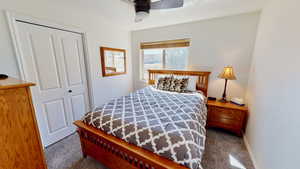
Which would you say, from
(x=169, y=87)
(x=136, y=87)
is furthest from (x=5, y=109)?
(x=136, y=87)

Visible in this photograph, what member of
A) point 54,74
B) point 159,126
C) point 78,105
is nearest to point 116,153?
point 159,126

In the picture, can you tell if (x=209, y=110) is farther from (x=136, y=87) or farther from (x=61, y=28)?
(x=61, y=28)

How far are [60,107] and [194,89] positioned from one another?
2682mm

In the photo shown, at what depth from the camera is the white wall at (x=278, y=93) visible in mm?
1017

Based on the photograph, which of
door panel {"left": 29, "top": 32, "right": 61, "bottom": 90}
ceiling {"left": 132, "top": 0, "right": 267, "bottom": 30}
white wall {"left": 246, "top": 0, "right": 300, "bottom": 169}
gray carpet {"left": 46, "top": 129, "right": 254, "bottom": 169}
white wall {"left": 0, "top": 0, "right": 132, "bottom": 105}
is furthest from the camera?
ceiling {"left": 132, "top": 0, "right": 267, "bottom": 30}

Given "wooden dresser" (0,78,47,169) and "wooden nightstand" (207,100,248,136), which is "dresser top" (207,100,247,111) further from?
"wooden dresser" (0,78,47,169)

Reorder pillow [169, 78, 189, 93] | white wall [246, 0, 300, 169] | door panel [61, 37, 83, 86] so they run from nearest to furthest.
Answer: white wall [246, 0, 300, 169], door panel [61, 37, 83, 86], pillow [169, 78, 189, 93]

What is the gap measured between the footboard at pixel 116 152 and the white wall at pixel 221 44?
2248 mm

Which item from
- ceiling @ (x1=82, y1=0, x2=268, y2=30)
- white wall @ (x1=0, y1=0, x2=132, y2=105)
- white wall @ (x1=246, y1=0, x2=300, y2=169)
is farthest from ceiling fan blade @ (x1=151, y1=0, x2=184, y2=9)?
white wall @ (x1=246, y1=0, x2=300, y2=169)

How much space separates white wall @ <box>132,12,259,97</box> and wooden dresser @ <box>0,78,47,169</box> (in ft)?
9.39

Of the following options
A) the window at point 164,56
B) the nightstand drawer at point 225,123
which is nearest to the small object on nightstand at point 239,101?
the nightstand drawer at point 225,123

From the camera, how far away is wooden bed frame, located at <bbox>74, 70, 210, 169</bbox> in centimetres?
104

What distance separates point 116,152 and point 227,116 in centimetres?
206

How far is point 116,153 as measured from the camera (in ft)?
4.31
